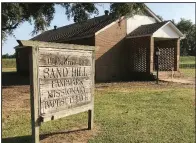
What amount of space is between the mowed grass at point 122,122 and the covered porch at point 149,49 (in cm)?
957

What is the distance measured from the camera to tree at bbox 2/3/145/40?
1437 cm

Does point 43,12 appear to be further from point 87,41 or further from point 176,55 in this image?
point 176,55

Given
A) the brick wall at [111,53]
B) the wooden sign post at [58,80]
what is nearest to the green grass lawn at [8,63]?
the brick wall at [111,53]

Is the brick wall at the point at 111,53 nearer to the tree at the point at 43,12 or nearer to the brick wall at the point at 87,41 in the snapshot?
the brick wall at the point at 87,41

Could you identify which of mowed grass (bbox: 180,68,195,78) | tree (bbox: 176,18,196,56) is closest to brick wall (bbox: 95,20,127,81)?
mowed grass (bbox: 180,68,195,78)

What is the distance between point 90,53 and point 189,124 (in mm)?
3021

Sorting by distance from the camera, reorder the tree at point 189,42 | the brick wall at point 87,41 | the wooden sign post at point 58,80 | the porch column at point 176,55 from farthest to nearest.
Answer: the tree at point 189,42
the porch column at point 176,55
the brick wall at point 87,41
the wooden sign post at point 58,80

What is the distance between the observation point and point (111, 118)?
8.13 metres

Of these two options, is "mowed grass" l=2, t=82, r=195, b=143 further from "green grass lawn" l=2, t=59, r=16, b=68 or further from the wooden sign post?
"green grass lawn" l=2, t=59, r=16, b=68

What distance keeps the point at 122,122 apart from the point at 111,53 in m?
14.1

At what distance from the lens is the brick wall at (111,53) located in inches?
821

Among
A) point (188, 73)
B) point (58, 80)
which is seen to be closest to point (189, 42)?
point (188, 73)

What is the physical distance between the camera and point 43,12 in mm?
17000

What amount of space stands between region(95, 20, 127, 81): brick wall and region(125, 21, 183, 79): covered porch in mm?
668
